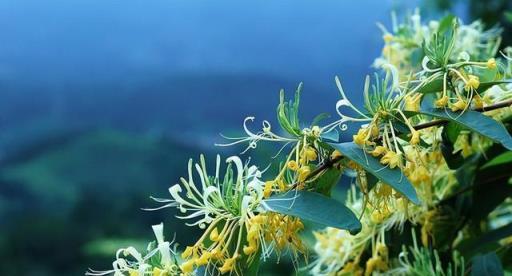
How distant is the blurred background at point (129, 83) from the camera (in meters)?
2.12

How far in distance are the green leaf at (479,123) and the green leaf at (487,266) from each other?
0.10 m

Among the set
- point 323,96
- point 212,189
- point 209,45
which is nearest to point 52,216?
point 209,45

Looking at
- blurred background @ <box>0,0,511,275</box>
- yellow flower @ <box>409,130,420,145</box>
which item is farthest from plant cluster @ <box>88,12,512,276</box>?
blurred background @ <box>0,0,511,275</box>

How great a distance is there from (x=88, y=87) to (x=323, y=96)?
2.25ft

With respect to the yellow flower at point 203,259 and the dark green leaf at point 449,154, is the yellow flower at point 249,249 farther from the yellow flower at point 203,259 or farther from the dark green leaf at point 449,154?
the dark green leaf at point 449,154

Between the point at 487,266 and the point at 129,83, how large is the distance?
1.90 metres

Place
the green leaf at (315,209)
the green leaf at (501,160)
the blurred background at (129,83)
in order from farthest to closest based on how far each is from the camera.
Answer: the blurred background at (129,83) → the green leaf at (501,160) → the green leaf at (315,209)

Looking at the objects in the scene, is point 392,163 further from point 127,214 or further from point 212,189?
point 127,214

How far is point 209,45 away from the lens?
88.6 inches

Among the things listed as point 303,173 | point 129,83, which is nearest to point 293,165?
point 303,173

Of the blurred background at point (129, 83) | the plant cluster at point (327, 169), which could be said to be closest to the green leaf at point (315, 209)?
the plant cluster at point (327, 169)

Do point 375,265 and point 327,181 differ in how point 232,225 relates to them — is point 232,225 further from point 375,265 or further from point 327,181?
point 375,265

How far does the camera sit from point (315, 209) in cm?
27

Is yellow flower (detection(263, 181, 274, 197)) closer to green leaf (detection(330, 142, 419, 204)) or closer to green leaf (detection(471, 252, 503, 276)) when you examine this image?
green leaf (detection(330, 142, 419, 204))
